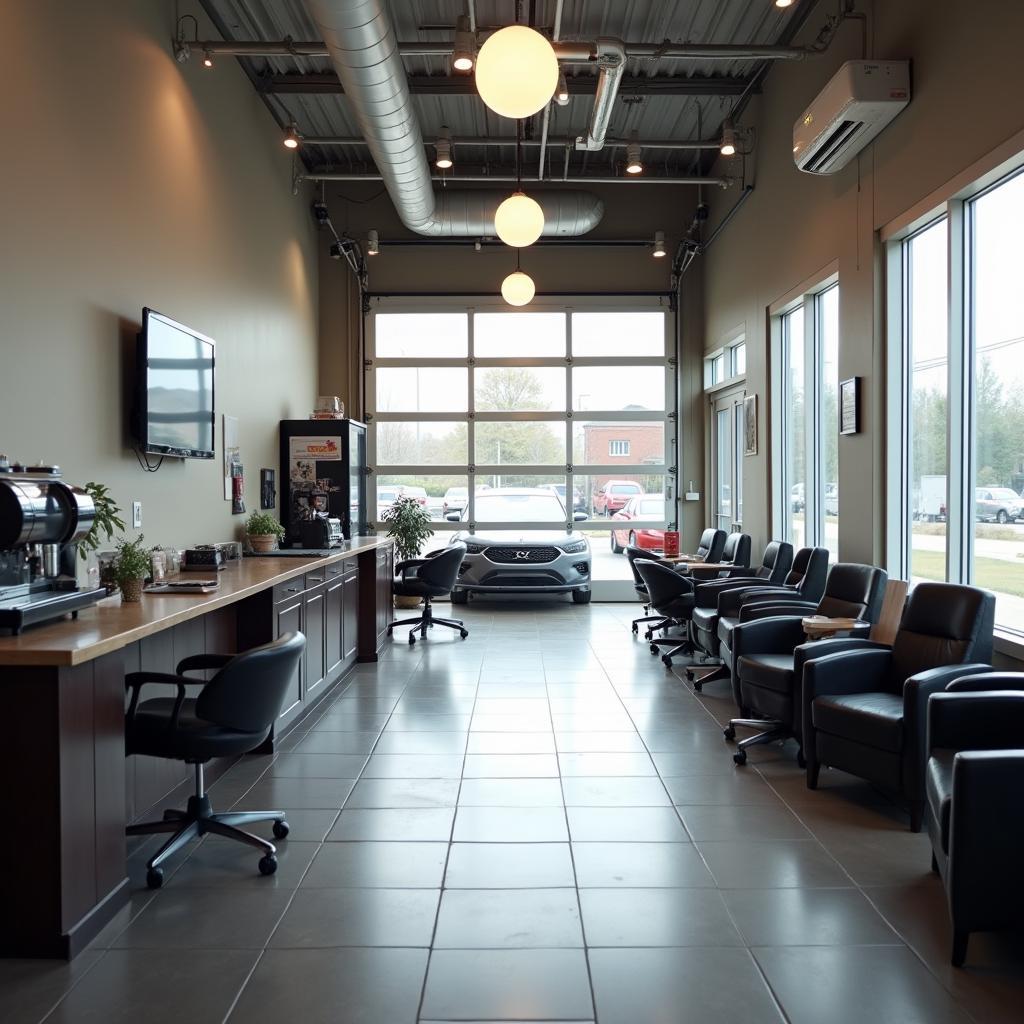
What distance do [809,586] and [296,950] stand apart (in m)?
4.31

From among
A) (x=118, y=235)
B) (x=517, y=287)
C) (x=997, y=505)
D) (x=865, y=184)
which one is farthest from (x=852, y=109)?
(x=118, y=235)

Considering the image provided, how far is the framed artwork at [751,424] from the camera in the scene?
7665 millimetres

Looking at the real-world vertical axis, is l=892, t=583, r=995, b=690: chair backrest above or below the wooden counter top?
below

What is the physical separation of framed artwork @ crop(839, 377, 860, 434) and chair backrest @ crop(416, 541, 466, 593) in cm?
341

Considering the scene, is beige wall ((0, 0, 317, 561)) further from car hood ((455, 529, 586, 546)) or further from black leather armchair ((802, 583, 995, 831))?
black leather armchair ((802, 583, 995, 831))

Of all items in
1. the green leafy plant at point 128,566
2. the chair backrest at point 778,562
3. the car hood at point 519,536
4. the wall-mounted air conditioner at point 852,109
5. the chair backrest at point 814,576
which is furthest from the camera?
the car hood at point 519,536

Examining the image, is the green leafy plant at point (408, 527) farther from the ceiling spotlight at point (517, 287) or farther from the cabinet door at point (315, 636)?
the cabinet door at point (315, 636)

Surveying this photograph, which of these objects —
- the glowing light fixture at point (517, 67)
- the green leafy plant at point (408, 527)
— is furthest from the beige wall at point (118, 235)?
the green leafy plant at point (408, 527)

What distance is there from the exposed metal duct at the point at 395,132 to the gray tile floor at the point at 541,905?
12.9ft

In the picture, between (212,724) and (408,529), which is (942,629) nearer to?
(212,724)

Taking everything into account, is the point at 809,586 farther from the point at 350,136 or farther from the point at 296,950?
the point at 350,136

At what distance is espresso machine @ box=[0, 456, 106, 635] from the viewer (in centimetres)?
255

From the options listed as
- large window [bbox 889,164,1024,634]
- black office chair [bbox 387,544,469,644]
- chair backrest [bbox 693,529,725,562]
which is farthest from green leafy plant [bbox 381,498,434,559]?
large window [bbox 889,164,1024,634]

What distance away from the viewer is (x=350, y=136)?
28.2ft
